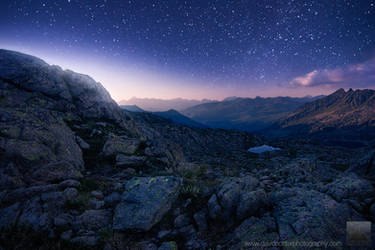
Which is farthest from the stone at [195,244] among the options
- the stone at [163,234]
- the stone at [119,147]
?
the stone at [119,147]

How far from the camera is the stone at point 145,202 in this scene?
5621 millimetres

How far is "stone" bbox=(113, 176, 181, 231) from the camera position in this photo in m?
5.62

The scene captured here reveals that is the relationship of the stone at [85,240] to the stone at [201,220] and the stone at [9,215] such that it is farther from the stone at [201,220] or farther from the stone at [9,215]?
the stone at [201,220]

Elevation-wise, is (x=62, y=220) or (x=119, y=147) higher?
(x=119, y=147)

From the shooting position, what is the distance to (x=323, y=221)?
5027 mm

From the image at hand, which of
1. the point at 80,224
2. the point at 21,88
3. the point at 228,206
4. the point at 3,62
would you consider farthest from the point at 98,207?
the point at 3,62

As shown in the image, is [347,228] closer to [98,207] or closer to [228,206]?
[228,206]

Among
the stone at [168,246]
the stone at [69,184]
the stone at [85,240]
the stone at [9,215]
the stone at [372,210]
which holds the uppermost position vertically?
the stone at [372,210]

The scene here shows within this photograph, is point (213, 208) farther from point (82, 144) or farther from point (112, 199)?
point (82, 144)

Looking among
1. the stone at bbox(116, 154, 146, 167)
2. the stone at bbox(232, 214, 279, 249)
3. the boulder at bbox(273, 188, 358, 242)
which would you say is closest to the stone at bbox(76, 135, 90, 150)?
the stone at bbox(116, 154, 146, 167)

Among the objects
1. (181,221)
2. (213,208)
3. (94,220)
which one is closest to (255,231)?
(213,208)

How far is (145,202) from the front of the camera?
21.0 feet

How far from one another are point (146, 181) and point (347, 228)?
25.6ft

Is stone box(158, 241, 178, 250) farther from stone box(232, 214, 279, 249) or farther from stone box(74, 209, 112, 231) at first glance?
stone box(74, 209, 112, 231)
